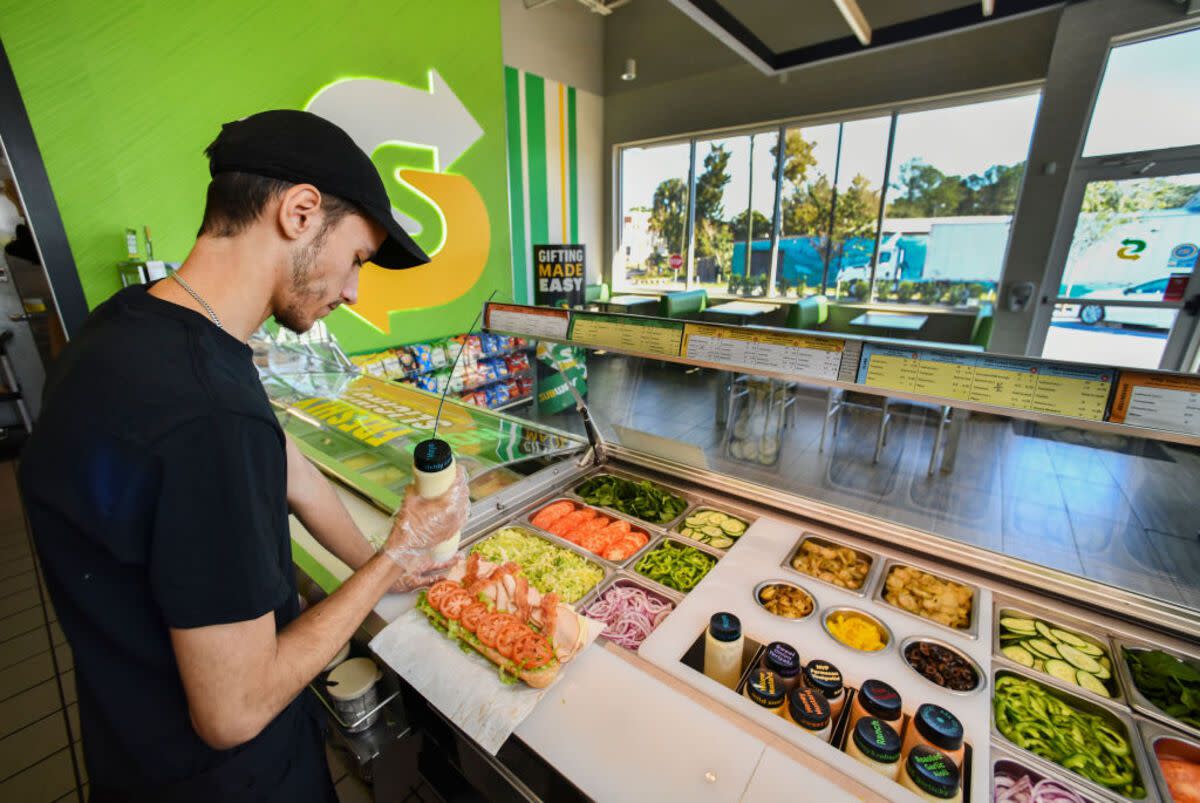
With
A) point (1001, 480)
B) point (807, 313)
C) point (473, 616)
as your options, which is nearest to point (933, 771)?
point (473, 616)

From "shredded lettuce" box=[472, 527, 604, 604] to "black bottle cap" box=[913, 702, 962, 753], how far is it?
0.85 metres

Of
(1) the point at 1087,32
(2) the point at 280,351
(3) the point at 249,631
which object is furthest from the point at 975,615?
(1) the point at 1087,32

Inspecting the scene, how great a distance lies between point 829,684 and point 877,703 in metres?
0.10

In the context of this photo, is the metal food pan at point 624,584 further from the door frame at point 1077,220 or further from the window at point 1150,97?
the window at point 1150,97

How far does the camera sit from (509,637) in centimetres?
120

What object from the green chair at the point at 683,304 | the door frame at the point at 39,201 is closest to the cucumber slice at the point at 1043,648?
the door frame at the point at 39,201

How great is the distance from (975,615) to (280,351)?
3.87m

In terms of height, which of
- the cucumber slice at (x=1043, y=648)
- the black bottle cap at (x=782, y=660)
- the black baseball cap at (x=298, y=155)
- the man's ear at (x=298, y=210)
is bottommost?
the cucumber slice at (x=1043, y=648)

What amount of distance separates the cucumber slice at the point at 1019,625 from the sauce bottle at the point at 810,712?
652 mm

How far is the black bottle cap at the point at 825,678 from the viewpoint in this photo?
3.57 ft

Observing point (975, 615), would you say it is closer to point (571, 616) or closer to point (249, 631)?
point (571, 616)

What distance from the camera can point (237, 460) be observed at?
703 millimetres

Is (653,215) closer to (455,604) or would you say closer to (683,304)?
(683,304)

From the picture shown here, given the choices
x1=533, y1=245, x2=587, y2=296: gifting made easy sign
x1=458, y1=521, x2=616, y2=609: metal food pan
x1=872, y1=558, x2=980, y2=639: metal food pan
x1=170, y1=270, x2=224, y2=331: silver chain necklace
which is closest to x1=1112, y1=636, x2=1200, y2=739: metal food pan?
x1=872, y1=558, x2=980, y2=639: metal food pan
